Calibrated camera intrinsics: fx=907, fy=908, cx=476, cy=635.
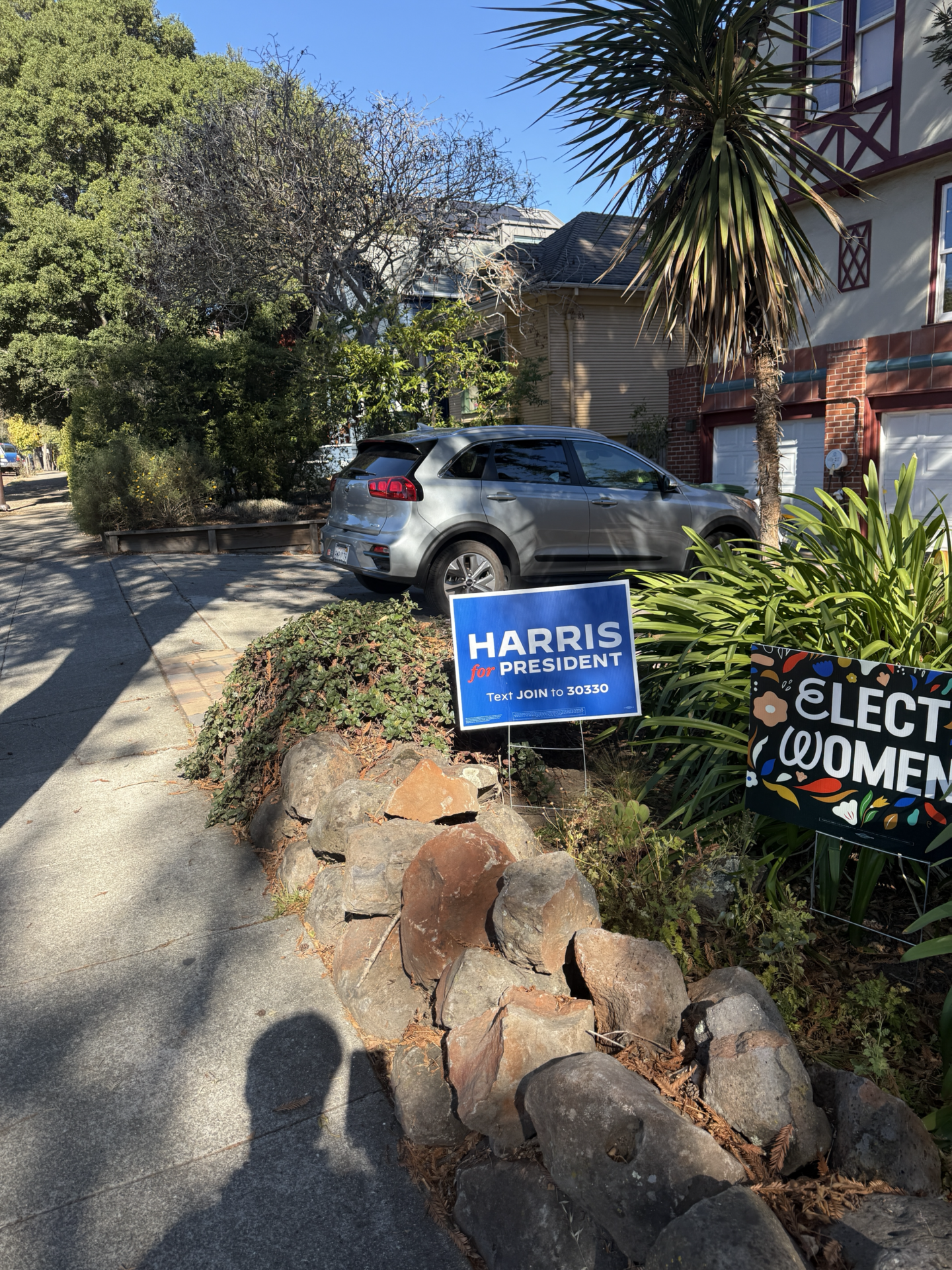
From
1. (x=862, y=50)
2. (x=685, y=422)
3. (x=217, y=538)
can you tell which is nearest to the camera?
(x=862, y=50)

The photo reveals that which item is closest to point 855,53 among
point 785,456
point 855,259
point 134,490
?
point 855,259

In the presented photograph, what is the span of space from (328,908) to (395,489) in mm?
5481

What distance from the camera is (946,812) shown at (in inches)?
106

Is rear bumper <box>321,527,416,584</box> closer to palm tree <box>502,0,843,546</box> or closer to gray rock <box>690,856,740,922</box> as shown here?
palm tree <box>502,0,843,546</box>

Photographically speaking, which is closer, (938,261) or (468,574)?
(468,574)

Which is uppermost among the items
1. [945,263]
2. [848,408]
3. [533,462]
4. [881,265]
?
[881,265]

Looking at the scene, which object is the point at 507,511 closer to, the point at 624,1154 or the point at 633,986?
the point at 633,986

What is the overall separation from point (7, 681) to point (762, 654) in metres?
6.51

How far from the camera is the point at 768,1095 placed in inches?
85.2

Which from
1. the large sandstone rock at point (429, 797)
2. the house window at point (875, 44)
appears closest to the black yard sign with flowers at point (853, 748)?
the large sandstone rock at point (429, 797)

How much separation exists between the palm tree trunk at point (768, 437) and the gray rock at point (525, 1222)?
591 centimetres

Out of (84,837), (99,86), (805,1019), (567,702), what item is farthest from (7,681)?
(99,86)

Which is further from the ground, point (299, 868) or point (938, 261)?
point (938, 261)

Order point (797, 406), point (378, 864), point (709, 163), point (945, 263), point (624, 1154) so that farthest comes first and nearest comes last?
point (797, 406)
point (945, 263)
point (709, 163)
point (378, 864)
point (624, 1154)
